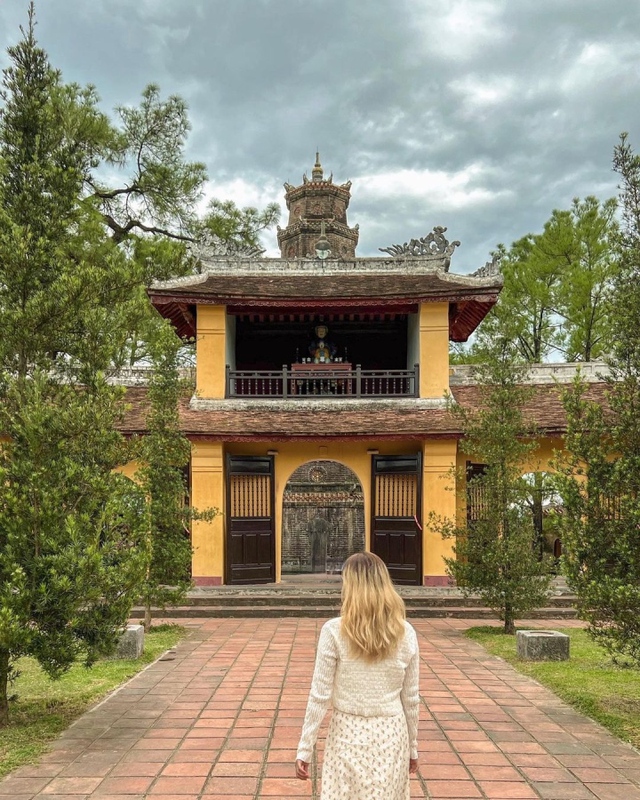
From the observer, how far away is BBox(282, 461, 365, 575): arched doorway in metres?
20.1

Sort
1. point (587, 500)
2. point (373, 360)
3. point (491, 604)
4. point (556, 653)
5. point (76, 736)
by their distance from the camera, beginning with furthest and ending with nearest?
1. point (373, 360)
2. point (491, 604)
3. point (556, 653)
4. point (587, 500)
5. point (76, 736)

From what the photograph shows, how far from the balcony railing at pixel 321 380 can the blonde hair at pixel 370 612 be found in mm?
11807

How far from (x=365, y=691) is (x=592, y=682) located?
17.6 feet

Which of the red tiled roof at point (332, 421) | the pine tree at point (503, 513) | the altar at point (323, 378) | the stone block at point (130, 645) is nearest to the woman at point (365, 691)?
the stone block at point (130, 645)

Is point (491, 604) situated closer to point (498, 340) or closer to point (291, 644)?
point (291, 644)

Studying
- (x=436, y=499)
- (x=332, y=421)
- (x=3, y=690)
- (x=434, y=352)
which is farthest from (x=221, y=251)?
(x=3, y=690)

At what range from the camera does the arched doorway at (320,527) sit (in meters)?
20.1

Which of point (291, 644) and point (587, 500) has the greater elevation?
point (587, 500)

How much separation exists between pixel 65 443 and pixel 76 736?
7.62ft

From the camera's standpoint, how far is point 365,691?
324 cm

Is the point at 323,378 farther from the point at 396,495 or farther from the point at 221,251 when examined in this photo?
the point at 221,251

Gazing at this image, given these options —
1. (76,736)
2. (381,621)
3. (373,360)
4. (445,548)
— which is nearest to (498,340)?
(445,548)

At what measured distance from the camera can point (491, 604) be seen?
1074 centimetres

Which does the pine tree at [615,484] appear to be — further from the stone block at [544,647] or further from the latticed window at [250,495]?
the latticed window at [250,495]
